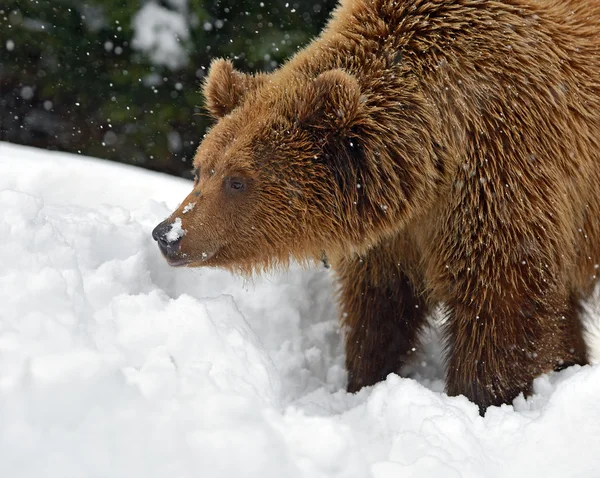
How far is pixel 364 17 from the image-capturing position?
3832 millimetres

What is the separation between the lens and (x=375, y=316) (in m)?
4.52

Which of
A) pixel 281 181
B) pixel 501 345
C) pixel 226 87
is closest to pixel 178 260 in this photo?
pixel 281 181

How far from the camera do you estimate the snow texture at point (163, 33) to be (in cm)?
798

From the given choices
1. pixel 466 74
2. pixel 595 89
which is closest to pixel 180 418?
pixel 466 74

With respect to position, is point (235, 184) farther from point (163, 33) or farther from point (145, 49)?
point (145, 49)

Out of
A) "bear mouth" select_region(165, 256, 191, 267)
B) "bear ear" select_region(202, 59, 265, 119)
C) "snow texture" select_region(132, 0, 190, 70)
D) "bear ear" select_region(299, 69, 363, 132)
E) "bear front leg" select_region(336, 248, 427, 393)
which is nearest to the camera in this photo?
"bear ear" select_region(299, 69, 363, 132)

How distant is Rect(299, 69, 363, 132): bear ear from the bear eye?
0.41 metres

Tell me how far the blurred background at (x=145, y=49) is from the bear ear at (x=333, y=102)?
457 centimetres

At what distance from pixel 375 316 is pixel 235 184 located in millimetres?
1357

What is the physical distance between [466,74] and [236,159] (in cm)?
117

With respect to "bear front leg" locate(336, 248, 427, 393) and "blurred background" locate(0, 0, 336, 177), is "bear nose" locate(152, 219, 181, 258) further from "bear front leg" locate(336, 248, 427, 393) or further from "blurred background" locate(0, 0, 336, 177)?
"blurred background" locate(0, 0, 336, 177)

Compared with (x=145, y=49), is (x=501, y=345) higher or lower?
higher

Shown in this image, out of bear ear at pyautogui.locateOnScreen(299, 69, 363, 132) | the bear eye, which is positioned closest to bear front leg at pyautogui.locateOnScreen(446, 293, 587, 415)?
bear ear at pyautogui.locateOnScreen(299, 69, 363, 132)

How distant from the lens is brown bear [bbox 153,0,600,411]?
3592 mm
